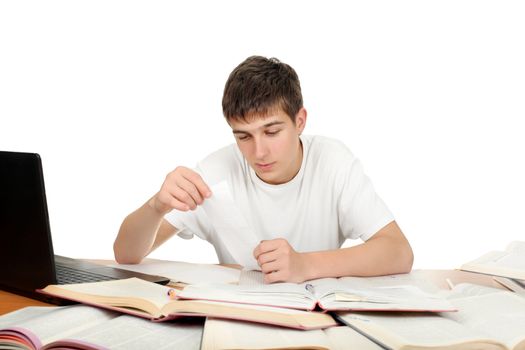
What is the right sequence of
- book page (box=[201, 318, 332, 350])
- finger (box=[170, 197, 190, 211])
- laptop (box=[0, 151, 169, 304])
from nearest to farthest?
book page (box=[201, 318, 332, 350]), laptop (box=[0, 151, 169, 304]), finger (box=[170, 197, 190, 211])

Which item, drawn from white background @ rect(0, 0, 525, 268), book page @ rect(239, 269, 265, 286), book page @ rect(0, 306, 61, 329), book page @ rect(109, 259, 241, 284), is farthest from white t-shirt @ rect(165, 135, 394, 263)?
white background @ rect(0, 0, 525, 268)

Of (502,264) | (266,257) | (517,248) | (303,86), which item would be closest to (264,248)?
(266,257)

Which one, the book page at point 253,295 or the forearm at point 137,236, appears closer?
the book page at point 253,295

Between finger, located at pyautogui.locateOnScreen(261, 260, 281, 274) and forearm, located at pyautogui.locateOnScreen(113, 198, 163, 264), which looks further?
forearm, located at pyautogui.locateOnScreen(113, 198, 163, 264)

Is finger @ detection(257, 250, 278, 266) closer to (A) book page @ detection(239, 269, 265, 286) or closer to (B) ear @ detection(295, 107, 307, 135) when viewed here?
(A) book page @ detection(239, 269, 265, 286)

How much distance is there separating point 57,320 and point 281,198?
3.47ft

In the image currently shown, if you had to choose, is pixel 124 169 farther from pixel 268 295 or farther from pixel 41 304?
pixel 268 295

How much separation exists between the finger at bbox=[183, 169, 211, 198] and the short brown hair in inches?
12.5

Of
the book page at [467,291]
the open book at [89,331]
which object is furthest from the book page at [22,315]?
the book page at [467,291]

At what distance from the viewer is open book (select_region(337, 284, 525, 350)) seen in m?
0.85

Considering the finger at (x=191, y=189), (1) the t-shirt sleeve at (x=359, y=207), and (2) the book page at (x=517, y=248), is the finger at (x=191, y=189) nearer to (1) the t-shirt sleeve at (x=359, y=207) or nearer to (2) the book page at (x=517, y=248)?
(1) the t-shirt sleeve at (x=359, y=207)

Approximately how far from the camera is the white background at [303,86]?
341 cm

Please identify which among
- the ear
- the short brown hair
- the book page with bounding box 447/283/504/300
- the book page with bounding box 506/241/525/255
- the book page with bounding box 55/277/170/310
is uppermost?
the short brown hair

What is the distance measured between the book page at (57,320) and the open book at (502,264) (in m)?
0.76
